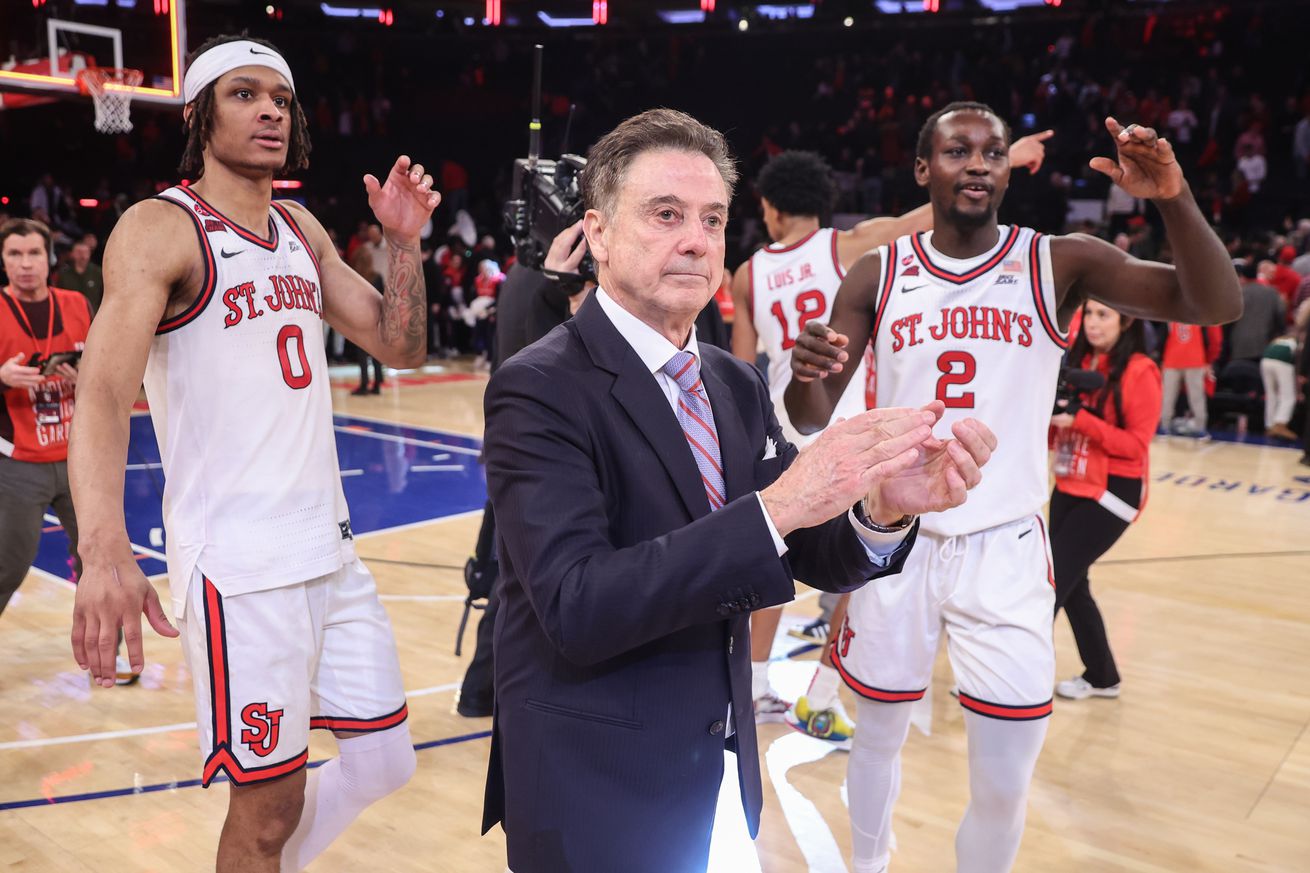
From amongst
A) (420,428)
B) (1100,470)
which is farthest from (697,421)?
A: (420,428)

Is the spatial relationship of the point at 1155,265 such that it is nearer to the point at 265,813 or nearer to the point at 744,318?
the point at 744,318

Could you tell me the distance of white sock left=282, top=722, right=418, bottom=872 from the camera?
2.86 meters

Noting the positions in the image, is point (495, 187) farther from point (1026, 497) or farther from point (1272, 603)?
point (1026, 497)

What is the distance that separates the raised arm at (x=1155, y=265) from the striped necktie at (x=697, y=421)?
3.77 feet

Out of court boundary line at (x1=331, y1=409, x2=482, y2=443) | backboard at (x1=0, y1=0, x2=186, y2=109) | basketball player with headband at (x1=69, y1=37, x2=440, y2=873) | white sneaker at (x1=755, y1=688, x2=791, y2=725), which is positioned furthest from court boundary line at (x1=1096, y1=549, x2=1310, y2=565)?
backboard at (x1=0, y1=0, x2=186, y2=109)

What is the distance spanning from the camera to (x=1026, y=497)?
10.3ft

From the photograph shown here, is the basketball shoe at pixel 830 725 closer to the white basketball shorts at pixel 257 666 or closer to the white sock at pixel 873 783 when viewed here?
the white sock at pixel 873 783

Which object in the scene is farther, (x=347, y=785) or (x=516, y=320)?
(x=516, y=320)

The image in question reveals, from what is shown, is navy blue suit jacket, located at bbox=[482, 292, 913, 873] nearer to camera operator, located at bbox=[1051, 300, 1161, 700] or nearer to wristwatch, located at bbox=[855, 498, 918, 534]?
wristwatch, located at bbox=[855, 498, 918, 534]

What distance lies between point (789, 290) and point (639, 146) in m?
3.30

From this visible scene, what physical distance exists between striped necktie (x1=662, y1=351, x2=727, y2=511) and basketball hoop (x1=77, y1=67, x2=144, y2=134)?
10385 millimetres

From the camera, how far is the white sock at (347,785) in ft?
9.39

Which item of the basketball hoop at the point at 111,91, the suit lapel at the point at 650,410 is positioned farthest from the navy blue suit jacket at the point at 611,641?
the basketball hoop at the point at 111,91

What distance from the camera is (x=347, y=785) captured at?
2.89m
